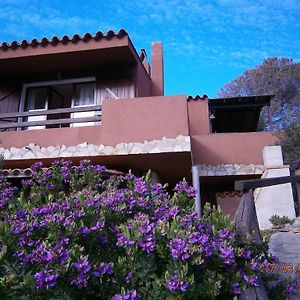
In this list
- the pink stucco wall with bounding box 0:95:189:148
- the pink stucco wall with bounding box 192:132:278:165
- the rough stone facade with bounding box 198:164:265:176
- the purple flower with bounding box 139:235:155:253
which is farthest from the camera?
the pink stucco wall with bounding box 192:132:278:165

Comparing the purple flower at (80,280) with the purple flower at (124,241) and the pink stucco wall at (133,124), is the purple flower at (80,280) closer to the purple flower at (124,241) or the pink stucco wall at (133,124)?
the purple flower at (124,241)

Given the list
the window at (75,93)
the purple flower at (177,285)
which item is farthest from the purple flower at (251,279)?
the window at (75,93)

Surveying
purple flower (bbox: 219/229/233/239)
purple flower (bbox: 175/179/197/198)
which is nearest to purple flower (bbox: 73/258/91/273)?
purple flower (bbox: 219/229/233/239)

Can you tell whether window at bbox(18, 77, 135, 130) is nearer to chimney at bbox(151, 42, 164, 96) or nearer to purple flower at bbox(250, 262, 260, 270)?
chimney at bbox(151, 42, 164, 96)

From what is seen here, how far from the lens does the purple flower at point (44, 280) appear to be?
210 centimetres

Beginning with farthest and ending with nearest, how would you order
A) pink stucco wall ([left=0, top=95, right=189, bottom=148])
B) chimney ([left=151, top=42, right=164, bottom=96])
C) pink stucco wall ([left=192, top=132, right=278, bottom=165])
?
chimney ([left=151, top=42, right=164, bottom=96])
pink stucco wall ([left=192, top=132, right=278, bottom=165])
pink stucco wall ([left=0, top=95, right=189, bottom=148])

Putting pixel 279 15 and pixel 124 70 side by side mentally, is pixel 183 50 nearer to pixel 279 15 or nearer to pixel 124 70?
pixel 124 70

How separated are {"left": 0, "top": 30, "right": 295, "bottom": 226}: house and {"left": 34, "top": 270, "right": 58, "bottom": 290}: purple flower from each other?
5048 millimetres

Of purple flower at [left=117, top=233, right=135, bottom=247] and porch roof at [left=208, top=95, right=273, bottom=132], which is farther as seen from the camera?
porch roof at [left=208, top=95, right=273, bottom=132]

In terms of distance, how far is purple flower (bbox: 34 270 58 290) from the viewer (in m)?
2.10

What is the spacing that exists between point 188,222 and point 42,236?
107cm

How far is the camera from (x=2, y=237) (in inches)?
92.3

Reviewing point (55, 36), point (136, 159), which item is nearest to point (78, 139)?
point (136, 159)

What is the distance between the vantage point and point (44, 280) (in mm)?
2100
